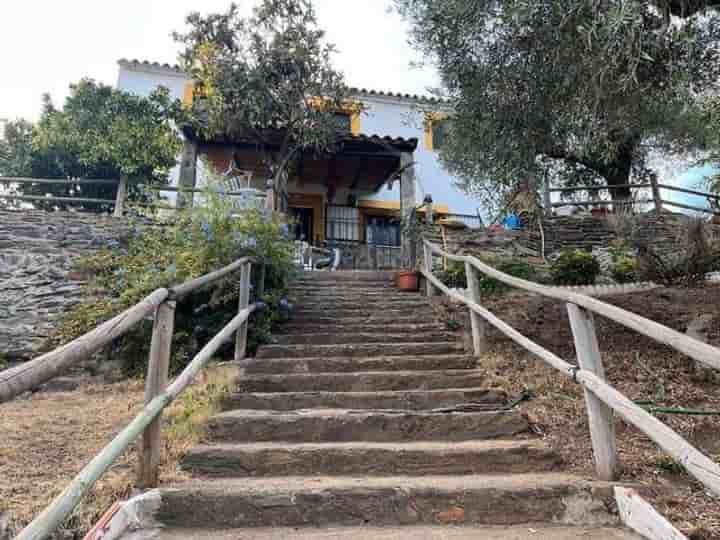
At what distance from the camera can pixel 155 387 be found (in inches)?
79.4

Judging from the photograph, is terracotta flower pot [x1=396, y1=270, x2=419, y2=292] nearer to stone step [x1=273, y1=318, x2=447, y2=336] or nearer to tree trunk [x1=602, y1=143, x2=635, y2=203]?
stone step [x1=273, y1=318, x2=447, y2=336]

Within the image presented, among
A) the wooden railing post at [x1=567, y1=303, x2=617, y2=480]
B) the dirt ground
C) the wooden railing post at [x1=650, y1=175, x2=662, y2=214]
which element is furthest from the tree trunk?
the wooden railing post at [x1=567, y1=303, x2=617, y2=480]

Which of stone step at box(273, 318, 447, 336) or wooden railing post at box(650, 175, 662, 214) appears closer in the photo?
stone step at box(273, 318, 447, 336)

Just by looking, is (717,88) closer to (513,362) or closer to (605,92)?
(605,92)

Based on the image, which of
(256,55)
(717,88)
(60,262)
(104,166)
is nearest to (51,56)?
(104,166)

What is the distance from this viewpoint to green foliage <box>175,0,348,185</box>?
304 inches

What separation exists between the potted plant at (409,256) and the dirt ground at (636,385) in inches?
48.2

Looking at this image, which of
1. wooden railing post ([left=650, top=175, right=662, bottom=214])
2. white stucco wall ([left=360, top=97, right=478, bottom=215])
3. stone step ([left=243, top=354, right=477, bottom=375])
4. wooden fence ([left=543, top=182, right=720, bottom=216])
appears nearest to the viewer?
stone step ([left=243, top=354, right=477, bottom=375])

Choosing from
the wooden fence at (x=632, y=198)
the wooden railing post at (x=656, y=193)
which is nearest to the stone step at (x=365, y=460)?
the wooden fence at (x=632, y=198)

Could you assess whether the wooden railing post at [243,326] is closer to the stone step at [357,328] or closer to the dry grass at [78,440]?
the dry grass at [78,440]

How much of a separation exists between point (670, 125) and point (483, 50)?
4745 millimetres

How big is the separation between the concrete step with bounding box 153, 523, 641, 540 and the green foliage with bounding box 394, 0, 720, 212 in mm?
3104

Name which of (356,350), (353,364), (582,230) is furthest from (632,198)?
(353,364)

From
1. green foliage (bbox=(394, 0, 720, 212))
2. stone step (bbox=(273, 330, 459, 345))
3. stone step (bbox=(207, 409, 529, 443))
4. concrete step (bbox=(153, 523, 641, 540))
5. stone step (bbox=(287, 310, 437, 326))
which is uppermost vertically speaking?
green foliage (bbox=(394, 0, 720, 212))
